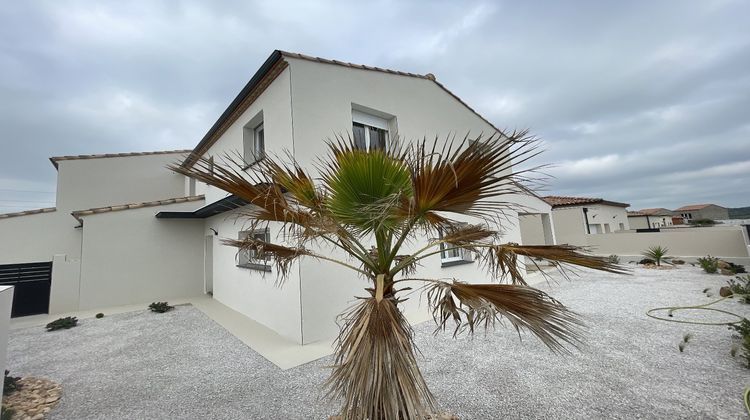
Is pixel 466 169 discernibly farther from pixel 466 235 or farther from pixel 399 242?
pixel 466 235

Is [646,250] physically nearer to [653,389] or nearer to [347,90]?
[653,389]

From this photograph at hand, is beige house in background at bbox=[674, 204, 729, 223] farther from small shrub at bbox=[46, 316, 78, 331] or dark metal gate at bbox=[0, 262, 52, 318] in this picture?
dark metal gate at bbox=[0, 262, 52, 318]

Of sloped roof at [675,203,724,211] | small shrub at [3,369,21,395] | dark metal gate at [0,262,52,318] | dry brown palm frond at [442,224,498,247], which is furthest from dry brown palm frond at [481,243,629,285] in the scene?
sloped roof at [675,203,724,211]

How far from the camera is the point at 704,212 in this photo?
49125 mm

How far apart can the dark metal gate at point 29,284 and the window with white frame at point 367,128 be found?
12223 millimetres

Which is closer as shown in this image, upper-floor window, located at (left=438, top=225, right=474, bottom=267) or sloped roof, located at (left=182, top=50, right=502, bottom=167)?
sloped roof, located at (left=182, top=50, right=502, bottom=167)

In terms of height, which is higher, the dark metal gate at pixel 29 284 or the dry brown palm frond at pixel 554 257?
the dry brown palm frond at pixel 554 257

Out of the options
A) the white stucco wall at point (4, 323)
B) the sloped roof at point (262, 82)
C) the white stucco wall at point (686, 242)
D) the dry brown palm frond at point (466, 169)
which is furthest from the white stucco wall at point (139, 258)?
the white stucco wall at point (686, 242)

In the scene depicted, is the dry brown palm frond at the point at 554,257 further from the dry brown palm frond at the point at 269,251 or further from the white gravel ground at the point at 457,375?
the dry brown palm frond at the point at 269,251

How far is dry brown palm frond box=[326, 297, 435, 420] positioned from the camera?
1708 millimetres

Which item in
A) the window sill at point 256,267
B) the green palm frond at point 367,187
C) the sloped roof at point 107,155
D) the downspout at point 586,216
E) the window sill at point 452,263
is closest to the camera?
the green palm frond at point 367,187

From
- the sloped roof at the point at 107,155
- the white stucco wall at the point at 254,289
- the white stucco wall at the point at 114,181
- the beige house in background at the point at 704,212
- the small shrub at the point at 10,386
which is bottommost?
the small shrub at the point at 10,386

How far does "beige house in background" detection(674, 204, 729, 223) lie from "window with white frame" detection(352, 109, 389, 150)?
217 feet

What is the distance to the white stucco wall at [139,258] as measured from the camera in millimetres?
9789
